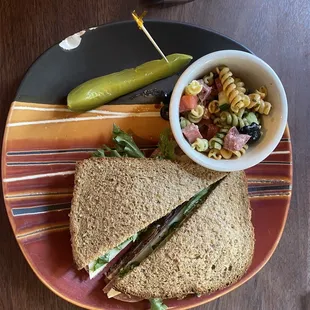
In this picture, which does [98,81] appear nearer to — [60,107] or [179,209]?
[60,107]

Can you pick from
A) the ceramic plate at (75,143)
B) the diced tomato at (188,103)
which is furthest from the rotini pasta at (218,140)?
the ceramic plate at (75,143)

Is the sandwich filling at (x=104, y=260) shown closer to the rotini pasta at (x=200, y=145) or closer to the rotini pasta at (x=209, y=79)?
the rotini pasta at (x=200, y=145)

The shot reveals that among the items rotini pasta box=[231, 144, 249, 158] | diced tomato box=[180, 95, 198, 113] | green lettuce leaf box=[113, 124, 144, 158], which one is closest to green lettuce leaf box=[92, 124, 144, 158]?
green lettuce leaf box=[113, 124, 144, 158]

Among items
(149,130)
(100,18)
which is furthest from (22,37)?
(149,130)

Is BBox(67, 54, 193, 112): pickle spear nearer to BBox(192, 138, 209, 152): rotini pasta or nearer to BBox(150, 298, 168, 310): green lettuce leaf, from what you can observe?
BBox(192, 138, 209, 152): rotini pasta

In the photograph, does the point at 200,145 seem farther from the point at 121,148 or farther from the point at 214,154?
the point at 121,148

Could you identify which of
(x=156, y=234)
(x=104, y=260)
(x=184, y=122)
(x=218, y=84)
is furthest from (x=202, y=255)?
(x=218, y=84)

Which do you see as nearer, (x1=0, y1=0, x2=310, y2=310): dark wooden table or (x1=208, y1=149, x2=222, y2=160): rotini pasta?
(x1=208, y1=149, x2=222, y2=160): rotini pasta

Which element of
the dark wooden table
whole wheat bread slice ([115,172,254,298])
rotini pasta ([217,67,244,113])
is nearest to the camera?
rotini pasta ([217,67,244,113])

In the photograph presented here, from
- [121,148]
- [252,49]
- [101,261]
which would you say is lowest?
Result: [101,261]
